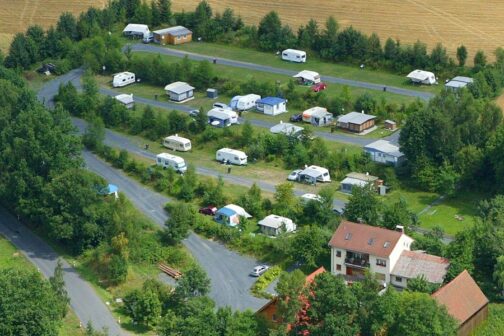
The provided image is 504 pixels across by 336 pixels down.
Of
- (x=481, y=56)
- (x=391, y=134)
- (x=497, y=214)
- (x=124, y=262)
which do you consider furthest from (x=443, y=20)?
(x=124, y=262)

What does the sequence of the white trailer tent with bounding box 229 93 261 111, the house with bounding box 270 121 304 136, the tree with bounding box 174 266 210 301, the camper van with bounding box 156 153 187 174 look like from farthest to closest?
1. the white trailer tent with bounding box 229 93 261 111
2. the house with bounding box 270 121 304 136
3. the camper van with bounding box 156 153 187 174
4. the tree with bounding box 174 266 210 301

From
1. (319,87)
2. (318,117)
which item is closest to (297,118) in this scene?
(318,117)

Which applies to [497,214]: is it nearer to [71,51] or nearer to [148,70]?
[148,70]

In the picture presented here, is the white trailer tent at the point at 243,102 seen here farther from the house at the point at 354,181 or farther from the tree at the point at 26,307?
the tree at the point at 26,307

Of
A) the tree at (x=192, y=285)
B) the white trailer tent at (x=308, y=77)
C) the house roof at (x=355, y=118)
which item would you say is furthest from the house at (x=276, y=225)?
the white trailer tent at (x=308, y=77)

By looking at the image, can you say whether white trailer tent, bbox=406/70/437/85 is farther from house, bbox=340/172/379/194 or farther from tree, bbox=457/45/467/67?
house, bbox=340/172/379/194

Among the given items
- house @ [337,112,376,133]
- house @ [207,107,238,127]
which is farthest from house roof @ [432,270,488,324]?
house @ [207,107,238,127]

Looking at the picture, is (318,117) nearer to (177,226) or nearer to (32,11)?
(177,226)
